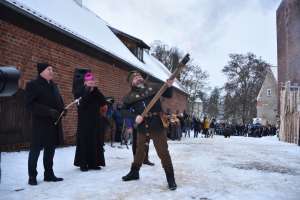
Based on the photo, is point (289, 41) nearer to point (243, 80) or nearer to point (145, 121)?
point (243, 80)

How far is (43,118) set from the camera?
5258mm

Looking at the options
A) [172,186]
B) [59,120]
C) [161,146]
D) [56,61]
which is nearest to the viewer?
[172,186]

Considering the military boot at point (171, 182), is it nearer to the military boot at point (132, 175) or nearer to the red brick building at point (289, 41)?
the military boot at point (132, 175)

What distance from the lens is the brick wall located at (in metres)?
8.62

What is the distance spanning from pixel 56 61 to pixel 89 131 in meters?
4.94

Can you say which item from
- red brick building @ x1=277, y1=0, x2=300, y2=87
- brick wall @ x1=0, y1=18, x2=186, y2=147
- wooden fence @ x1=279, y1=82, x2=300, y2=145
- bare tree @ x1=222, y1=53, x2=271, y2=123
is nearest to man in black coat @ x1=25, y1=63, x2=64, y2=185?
brick wall @ x1=0, y1=18, x2=186, y2=147

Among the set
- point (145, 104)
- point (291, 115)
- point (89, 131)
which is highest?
point (291, 115)

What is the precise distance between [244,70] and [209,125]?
22.6 meters

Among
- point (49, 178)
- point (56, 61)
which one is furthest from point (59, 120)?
point (56, 61)

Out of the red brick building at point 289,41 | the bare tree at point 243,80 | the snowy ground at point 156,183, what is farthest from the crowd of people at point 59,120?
the bare tree at point 243,80

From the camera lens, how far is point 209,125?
27375 mm

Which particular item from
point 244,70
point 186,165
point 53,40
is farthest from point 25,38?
point 244,70

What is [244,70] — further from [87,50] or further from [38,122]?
[38,122]

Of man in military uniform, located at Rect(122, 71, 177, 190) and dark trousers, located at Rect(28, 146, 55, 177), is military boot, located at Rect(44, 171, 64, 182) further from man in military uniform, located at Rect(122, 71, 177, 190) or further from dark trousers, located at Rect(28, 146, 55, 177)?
man in military uniform, located at Rect(122, 71, 177, 190)
